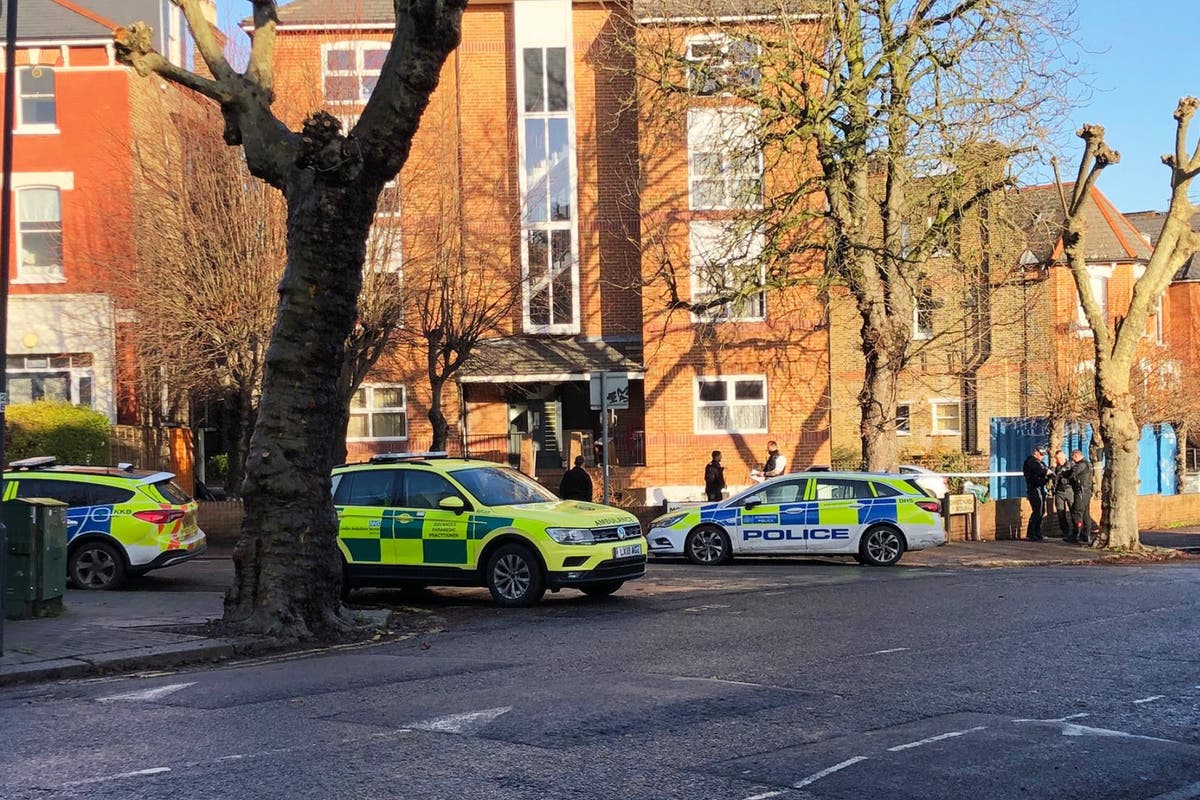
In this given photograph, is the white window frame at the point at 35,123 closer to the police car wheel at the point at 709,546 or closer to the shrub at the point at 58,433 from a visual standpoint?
the shrub at the point at 58,433

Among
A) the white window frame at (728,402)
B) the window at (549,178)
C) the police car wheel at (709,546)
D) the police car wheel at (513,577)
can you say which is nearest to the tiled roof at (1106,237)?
the white window frame at (728,402)

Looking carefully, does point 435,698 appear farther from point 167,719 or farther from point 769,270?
point 769,270

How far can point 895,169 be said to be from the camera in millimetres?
22000

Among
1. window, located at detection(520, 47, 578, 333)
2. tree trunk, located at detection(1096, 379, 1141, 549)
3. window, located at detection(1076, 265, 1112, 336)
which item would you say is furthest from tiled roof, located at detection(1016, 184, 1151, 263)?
window, located at detection(520, 47, 578, 333)

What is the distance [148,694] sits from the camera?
363 inches

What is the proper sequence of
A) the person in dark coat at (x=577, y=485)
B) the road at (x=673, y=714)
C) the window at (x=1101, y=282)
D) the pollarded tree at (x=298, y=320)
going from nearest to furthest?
the road at (x=673, y=714) → the pollarded tree at (x=298, y=320) → the person in dark coat at (x=577, y=485) → the window at (x=1101, y=282)

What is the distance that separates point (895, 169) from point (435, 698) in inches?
631

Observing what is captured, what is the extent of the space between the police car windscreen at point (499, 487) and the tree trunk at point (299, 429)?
9.28 feet

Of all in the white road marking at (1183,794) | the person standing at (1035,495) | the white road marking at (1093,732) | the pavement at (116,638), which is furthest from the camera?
the person standing at (1035,495)

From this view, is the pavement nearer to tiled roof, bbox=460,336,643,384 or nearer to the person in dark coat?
the person in dark coat

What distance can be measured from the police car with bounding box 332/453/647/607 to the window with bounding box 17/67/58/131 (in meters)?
17.7

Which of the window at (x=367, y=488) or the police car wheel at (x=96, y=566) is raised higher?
the window at (x=367, y=488)

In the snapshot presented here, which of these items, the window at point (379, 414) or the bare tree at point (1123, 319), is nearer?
the bare tree at point (1123, 319)

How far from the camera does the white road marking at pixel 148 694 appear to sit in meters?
9.03
